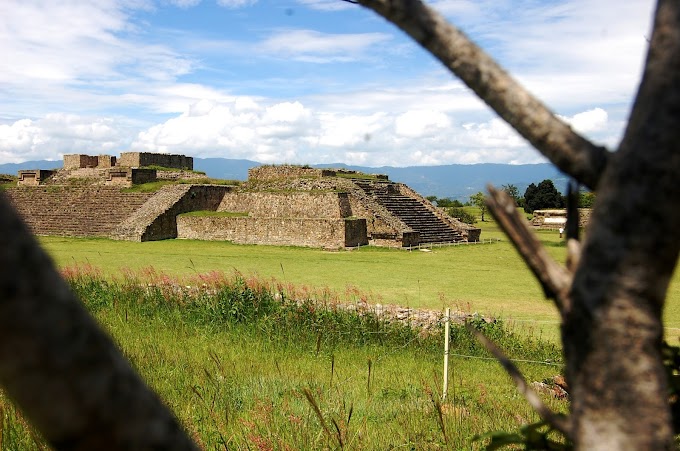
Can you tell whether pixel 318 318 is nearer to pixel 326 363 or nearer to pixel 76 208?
pixel 326 363

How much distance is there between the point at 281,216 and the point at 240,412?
23.1m

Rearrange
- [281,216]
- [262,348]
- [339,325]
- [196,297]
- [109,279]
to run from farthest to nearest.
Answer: [281,216] → [109,279] → [196,297] → [339,325] → [262,348]

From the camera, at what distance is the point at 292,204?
27.6 m

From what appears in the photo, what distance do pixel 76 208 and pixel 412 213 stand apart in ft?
55.9

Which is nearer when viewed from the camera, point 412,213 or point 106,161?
point 412,213

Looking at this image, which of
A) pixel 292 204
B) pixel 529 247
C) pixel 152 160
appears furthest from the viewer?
pixel 152 160

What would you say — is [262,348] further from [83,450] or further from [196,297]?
[83,450]

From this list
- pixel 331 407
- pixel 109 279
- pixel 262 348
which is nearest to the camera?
pixel 331 407

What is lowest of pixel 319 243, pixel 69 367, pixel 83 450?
pixel 319 243

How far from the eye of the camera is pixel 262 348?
25.0 feet

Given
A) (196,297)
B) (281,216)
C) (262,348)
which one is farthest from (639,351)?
(281,216)

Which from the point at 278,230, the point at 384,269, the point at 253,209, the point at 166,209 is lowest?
the point at 384,269

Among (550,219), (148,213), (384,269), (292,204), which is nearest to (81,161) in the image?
(148,213)

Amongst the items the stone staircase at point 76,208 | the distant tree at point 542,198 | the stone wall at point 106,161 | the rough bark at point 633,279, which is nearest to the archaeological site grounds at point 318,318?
the stone staircase at point 76,208
